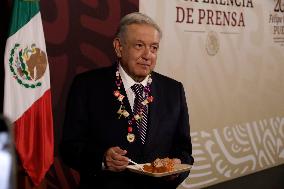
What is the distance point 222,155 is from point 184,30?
4.37 feet

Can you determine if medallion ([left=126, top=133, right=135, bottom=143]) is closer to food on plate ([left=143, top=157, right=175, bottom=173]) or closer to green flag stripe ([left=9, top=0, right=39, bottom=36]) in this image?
food on plate ([left=143, top=157, right=175, bottom=173])

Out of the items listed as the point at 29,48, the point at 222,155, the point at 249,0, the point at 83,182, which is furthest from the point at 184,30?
the point at 83,182

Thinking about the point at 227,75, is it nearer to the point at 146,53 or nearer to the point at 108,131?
the point at 146,53

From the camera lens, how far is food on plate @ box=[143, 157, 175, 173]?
5.35 feet

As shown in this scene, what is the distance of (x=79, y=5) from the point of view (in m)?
2.62

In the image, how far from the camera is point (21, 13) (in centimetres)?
210

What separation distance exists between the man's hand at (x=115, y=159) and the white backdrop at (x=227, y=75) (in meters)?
1.70

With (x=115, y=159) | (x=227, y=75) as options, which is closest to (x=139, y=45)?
(x=115, y=159)

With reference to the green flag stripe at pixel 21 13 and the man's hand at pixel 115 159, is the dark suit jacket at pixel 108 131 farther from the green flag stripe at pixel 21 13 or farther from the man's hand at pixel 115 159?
the green flag stripe at pixel 21 13

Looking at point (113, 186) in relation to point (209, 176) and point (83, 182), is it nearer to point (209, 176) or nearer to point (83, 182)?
point (83, 182)

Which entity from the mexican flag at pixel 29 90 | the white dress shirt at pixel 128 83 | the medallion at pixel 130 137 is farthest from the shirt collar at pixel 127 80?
the mexican flag at pixel 29 90

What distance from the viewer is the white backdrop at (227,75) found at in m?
3.44

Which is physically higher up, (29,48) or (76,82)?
(29,48)

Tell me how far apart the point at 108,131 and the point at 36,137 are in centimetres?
63
